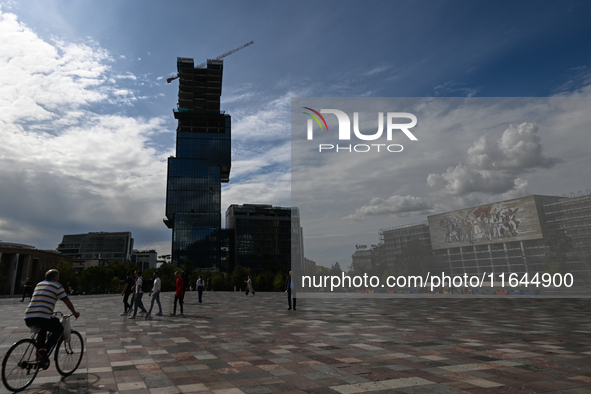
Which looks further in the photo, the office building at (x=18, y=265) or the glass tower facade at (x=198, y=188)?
the glass tower facade at (x=198, y=188)

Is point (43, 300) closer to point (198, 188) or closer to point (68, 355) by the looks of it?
point (68, 355)

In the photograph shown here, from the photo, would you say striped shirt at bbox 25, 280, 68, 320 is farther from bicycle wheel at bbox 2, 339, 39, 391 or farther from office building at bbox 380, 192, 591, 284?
office building at bbox 380, 192, 591, 284

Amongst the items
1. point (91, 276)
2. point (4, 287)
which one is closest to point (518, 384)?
point (91, 276)

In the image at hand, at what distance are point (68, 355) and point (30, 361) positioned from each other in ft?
2.37

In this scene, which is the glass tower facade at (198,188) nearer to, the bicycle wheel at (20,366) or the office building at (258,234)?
the office building at (258,234)

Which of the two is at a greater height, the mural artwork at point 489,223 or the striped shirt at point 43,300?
the mural artwork at point 489,223

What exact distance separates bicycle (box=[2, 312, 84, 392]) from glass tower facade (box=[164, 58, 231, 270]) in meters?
120

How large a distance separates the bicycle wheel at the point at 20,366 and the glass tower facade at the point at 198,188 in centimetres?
12018

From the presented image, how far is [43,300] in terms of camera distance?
233 inches

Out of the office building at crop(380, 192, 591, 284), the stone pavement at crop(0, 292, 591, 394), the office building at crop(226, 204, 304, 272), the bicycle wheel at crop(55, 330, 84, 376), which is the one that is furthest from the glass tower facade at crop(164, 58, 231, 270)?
the bicycle wheel at crop(55, 330, 84, 376)

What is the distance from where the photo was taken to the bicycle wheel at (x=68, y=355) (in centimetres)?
620

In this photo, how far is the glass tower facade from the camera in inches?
4862

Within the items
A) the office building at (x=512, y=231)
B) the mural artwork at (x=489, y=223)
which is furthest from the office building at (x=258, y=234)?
the office building at (x=512, y=231)

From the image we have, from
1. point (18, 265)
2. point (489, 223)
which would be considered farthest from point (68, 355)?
point (18, 265)
